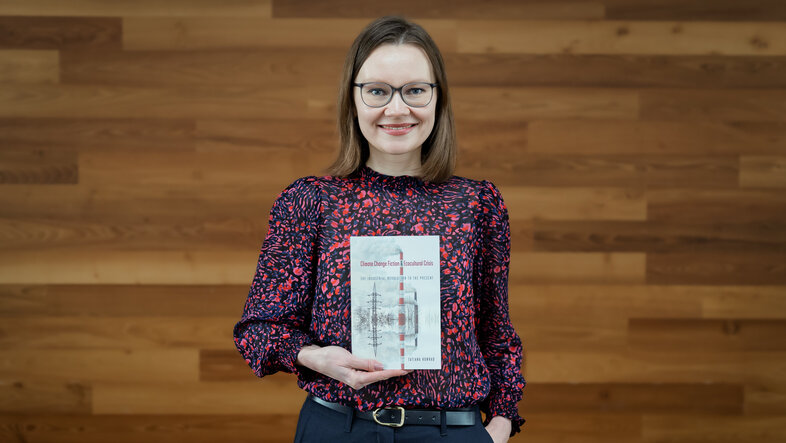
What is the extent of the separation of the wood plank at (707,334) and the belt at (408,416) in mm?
1719

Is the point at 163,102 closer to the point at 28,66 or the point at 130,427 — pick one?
the point at 28,66

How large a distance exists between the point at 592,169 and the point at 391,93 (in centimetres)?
166

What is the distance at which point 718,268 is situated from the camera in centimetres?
264

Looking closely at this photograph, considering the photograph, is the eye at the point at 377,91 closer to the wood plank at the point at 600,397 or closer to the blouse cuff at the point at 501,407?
the blouse cuff at the point at 501,407

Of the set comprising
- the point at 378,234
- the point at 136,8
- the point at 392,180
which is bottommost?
the point at 378,234

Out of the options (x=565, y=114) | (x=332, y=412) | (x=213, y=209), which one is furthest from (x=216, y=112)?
(x=332, y=412)

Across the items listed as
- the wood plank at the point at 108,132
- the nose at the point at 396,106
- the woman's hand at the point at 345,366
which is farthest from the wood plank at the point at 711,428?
the wood plank at the point at 108,132

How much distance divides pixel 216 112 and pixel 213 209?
1.34 feet

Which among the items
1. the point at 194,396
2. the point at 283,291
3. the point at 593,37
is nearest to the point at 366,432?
the point at 283,291

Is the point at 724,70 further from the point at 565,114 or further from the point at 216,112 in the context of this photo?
the point at 216,112

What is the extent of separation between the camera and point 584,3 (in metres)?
2.56

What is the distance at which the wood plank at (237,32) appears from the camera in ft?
8.34

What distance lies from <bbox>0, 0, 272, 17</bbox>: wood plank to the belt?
75.7 inches

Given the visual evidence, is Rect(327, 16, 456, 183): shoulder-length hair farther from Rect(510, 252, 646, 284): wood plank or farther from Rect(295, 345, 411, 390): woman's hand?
Rect(510, 252, 646, 284): wood plank
